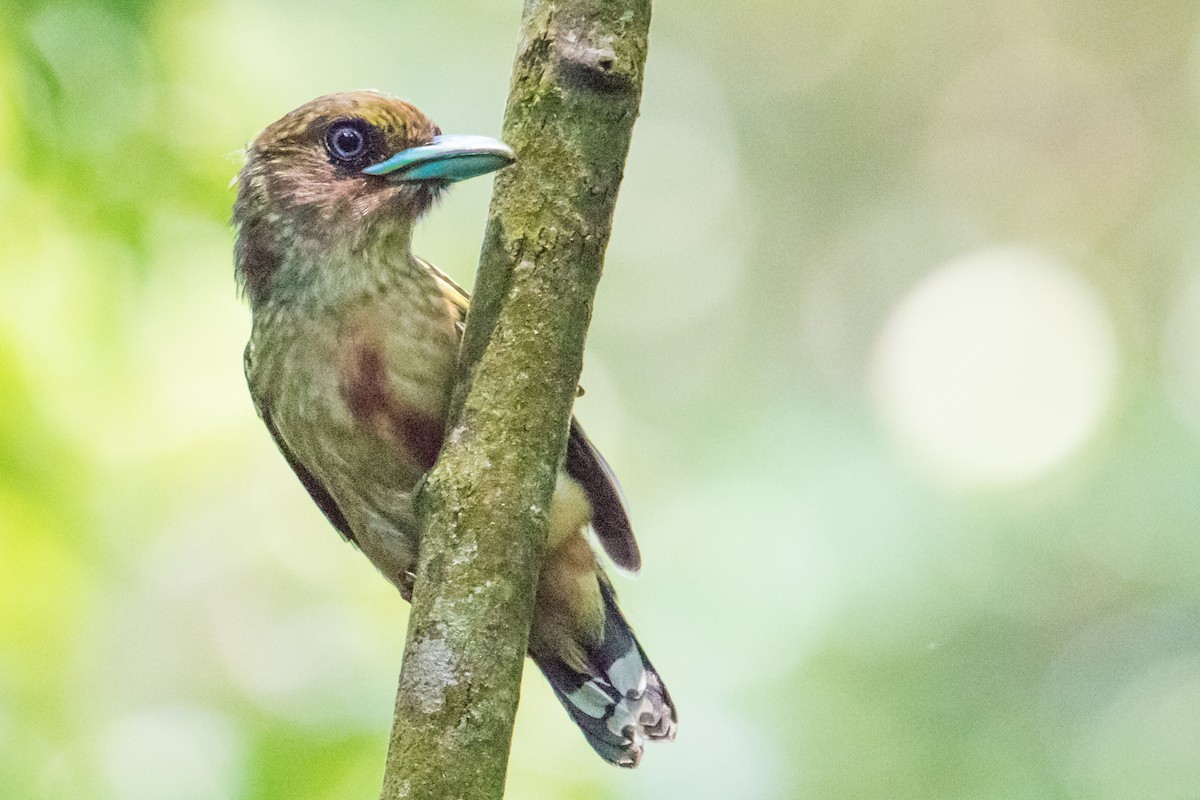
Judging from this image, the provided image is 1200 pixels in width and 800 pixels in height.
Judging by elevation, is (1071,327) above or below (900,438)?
above

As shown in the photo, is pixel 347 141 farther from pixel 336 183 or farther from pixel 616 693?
pixel 616 693

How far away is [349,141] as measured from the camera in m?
3.40

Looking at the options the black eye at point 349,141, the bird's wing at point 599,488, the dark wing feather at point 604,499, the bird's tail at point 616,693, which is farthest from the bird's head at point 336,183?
the bird's tail at point 616,693

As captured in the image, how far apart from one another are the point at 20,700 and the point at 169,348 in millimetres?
1191

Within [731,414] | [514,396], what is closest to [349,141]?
[514,396]

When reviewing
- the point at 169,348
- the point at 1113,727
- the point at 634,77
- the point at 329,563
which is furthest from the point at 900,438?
the point at 634,77

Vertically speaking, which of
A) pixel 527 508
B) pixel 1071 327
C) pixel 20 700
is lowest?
pixel 527 508

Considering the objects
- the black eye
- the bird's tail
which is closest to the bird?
the black eye

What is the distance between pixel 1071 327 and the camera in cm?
786

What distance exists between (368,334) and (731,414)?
529cm

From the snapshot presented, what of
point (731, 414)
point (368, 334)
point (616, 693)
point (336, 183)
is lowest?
point (616, 693)

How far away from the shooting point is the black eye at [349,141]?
11.1ft

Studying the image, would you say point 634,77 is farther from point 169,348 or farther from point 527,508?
point 169,348

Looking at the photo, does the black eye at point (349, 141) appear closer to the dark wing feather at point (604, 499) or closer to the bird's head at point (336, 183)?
the bird's head at point (336, 183)
